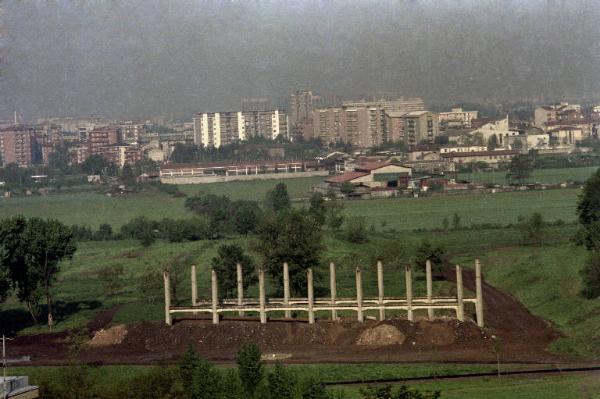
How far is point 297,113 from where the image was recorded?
62.6m

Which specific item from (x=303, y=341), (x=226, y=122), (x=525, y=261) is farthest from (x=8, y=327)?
(x=226, y=122)

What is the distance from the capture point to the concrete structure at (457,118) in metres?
48.1

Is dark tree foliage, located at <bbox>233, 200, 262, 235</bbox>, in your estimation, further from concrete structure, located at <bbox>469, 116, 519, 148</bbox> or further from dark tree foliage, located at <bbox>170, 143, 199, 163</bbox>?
dark tree foliage, located at <bbox>170, 143, 199, 163</bbox>

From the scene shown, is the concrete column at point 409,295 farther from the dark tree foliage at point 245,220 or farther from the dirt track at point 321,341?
the dark tree foliage at point 245,220

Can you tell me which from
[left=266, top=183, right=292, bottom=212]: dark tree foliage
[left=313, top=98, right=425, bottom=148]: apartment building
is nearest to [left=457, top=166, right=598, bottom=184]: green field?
[left=266, top=183, right=292, bottom=212]: dark tree foliage

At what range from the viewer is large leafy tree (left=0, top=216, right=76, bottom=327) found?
58.6ft

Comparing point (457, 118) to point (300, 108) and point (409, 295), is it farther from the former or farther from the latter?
point (409, 295)

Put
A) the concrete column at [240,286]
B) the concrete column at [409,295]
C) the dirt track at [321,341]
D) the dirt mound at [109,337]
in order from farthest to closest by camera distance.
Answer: the concrete column at [240,286] → the dirt mound at [109,337] → the concrete column at [409,295] → the dirt track at [321,341]

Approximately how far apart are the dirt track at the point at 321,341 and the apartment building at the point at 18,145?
35339 millimetres

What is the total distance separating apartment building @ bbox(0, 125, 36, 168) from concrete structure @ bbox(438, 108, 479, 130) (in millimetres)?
17756

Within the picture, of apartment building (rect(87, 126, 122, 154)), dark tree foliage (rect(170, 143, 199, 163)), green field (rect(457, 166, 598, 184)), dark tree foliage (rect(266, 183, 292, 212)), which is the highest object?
apartment building (rect(87, 126, 122, 154))

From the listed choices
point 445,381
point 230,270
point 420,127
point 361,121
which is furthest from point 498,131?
point 445,381

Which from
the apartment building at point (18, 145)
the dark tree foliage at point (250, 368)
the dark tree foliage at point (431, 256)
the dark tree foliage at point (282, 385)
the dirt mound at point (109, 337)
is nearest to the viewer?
the dark tree foliage at point (282, 385)

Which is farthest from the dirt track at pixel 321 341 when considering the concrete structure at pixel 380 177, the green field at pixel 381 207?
the concrete structure at pixel 380 177
